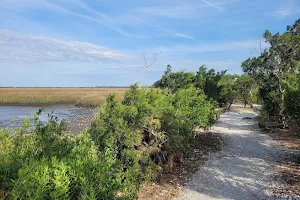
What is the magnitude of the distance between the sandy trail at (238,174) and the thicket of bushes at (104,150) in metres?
1.32

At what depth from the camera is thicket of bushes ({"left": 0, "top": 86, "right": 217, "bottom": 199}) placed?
10.2 feet

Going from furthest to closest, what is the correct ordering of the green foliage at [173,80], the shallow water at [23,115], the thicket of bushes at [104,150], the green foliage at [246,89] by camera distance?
the green foliage at [246,89] → the shallow water at [23,115] → the green foliage at [173,80] → the thicket of bushes at [104,150]

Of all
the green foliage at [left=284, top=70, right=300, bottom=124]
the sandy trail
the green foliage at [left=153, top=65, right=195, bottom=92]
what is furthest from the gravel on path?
the green foliage at [left=153, top=65, right=195, bottom=92]

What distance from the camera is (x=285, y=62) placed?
16.6 metres

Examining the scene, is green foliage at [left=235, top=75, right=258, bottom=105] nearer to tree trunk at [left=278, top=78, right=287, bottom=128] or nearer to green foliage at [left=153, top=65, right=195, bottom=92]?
tree trunk at [left=278, top=78, right=287, bottom=128]

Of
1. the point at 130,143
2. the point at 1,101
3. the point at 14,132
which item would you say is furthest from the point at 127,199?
the point at 1,101

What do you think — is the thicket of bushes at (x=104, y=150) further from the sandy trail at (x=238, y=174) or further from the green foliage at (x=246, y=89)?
the green foliage at (x=246, y=89)

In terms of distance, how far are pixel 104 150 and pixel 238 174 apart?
485 cm

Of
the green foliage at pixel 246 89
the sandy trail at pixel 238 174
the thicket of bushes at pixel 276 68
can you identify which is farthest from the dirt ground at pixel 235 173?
the green foliage at pixel 246 89

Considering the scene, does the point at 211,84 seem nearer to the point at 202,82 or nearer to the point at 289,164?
the point at 202,82

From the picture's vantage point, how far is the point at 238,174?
29.5 feet

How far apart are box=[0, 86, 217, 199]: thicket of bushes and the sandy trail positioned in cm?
132

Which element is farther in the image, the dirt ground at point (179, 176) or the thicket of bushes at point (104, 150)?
the dirt ground at point (179, 176)

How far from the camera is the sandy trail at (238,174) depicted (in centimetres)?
743
